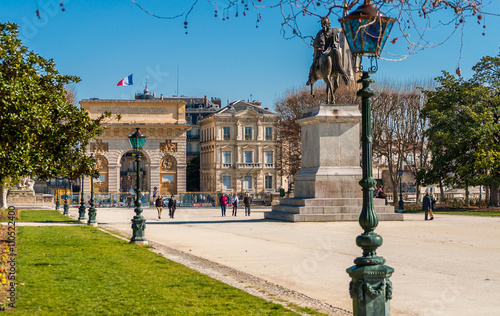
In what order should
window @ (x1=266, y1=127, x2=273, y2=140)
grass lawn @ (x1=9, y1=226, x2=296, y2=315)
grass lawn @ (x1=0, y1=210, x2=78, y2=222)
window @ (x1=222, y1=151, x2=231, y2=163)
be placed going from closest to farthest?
1. grass lawn @ (x1=9, y1=226, x2=296, y2=315)
2. grass lawn @ (x1=0, y1=210, x2=78, y2=222)
3. window @ (x1=222, y1=151, x2=231, y2=163)
4. window @ (x1=266, y1=127, x2=273, y2=140)

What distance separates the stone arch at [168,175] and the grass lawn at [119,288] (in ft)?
209

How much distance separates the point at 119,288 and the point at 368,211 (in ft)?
14.4

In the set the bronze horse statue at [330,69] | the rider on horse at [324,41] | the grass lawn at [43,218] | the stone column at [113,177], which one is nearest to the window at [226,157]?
the stone column at [113,177]

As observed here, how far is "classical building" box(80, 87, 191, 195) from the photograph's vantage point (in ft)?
255

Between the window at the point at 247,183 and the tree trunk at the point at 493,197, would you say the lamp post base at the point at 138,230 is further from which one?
the window at the point at 247,183

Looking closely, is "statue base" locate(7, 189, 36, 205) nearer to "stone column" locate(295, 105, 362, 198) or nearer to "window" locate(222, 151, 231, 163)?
"stone column" locate(295, 105, 362, 198)

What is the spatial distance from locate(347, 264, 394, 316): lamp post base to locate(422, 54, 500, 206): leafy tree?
3311cm

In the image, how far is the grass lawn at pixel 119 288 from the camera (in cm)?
820

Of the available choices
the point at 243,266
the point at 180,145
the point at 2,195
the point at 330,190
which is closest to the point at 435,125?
the point at 330,190

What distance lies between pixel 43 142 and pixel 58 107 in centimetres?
118

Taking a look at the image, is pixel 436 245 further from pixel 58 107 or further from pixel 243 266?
pixel 58 107

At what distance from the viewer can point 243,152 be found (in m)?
89.2

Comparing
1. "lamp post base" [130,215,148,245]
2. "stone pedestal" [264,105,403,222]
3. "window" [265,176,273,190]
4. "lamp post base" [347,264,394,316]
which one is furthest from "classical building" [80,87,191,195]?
"lamp post base" [347,264,394,316]

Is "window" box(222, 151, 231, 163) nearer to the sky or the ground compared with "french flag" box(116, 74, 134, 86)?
nearer to the ground
